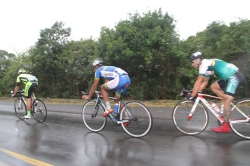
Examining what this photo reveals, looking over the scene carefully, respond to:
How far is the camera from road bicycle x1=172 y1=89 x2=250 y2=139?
228 inches

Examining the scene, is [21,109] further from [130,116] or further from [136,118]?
[136,118]

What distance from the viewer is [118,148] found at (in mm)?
5422

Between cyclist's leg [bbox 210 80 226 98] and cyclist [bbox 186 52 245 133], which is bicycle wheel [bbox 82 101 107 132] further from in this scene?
cyclist's leg [bbox 210 80 226 98]

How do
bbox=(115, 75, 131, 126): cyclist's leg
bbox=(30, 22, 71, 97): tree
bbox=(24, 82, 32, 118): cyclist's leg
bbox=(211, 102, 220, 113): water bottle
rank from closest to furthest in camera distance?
bbox=(211, 102, 220, 113): water bottle
bbox=(115, 75, 131, 126): cyclist's leg
bbox=(24, 82, 32, 118): cyclist's leg
bbox=(30, 22, 71, 97): tree

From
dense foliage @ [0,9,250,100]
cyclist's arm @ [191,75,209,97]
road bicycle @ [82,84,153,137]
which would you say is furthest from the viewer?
dense foliage @ [0,9,250,100]

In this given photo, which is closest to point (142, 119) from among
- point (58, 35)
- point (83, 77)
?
point (83, 77)

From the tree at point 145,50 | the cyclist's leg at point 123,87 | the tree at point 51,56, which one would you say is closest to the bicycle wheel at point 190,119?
the cyclist's leg at point 123,87

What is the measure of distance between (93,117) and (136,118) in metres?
1.47

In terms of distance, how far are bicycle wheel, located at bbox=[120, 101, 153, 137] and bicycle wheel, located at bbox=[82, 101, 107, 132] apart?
2.68 ft

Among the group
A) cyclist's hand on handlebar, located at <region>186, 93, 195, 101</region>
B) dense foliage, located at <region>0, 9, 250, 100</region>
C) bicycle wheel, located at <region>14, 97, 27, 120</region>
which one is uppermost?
dense foliage, located at <region>0, 9, 250, 100</region>

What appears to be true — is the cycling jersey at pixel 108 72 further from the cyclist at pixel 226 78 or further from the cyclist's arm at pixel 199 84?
the cyclist at pixel 226 78

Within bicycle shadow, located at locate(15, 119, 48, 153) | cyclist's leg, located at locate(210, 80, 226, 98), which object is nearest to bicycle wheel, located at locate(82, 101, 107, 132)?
bicycle shadow, located at locate(15, 119, 48, 153)

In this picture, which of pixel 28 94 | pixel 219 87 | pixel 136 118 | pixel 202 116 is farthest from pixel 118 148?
pixel 28 94

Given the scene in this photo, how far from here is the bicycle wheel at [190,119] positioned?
623 centimetres
